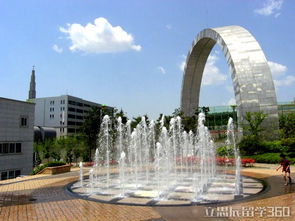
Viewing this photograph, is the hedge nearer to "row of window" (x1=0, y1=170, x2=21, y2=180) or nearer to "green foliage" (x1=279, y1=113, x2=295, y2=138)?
"green foliage" (x1=279, y1=113, x2=295, y2=138)

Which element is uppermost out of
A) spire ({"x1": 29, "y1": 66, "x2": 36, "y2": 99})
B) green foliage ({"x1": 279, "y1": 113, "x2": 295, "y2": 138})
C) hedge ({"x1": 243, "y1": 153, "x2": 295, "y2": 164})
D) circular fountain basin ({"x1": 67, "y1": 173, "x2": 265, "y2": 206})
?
spire ({"x1": 29, "y1": 66, "x2": 36, "y2": 99})

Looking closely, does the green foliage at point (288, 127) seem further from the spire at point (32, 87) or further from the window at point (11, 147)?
the spire at point (32, 87)

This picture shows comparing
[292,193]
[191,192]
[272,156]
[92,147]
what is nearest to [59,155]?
[92,147]

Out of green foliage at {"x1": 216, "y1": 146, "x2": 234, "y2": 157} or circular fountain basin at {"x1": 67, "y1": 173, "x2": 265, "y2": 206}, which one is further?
green foliage at {"x1": 216, "y1": 146, "x2": 234, "y2": 157}

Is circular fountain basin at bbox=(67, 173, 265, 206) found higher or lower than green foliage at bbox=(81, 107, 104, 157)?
lower

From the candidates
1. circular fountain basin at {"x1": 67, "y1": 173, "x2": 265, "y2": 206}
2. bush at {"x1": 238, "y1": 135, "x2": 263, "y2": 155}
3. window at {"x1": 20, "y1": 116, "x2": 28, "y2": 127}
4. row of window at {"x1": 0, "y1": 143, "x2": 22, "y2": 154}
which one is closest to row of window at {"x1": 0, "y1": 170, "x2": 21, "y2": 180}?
row of window at {"x1": 0, "y1": 143, "x2": 22, "y2": 154}

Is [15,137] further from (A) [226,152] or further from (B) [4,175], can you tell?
(A) [226,152]

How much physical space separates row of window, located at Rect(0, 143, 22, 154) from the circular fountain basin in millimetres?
10947

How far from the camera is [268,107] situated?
89.6ft

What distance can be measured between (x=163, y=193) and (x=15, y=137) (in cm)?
1591

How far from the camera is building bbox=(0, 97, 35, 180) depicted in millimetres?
20406

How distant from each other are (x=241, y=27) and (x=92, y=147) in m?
20.7

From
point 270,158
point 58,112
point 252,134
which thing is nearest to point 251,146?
point 252,134

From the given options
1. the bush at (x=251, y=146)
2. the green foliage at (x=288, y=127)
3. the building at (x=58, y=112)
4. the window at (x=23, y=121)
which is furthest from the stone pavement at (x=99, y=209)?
the building at (x=58, y=112)
